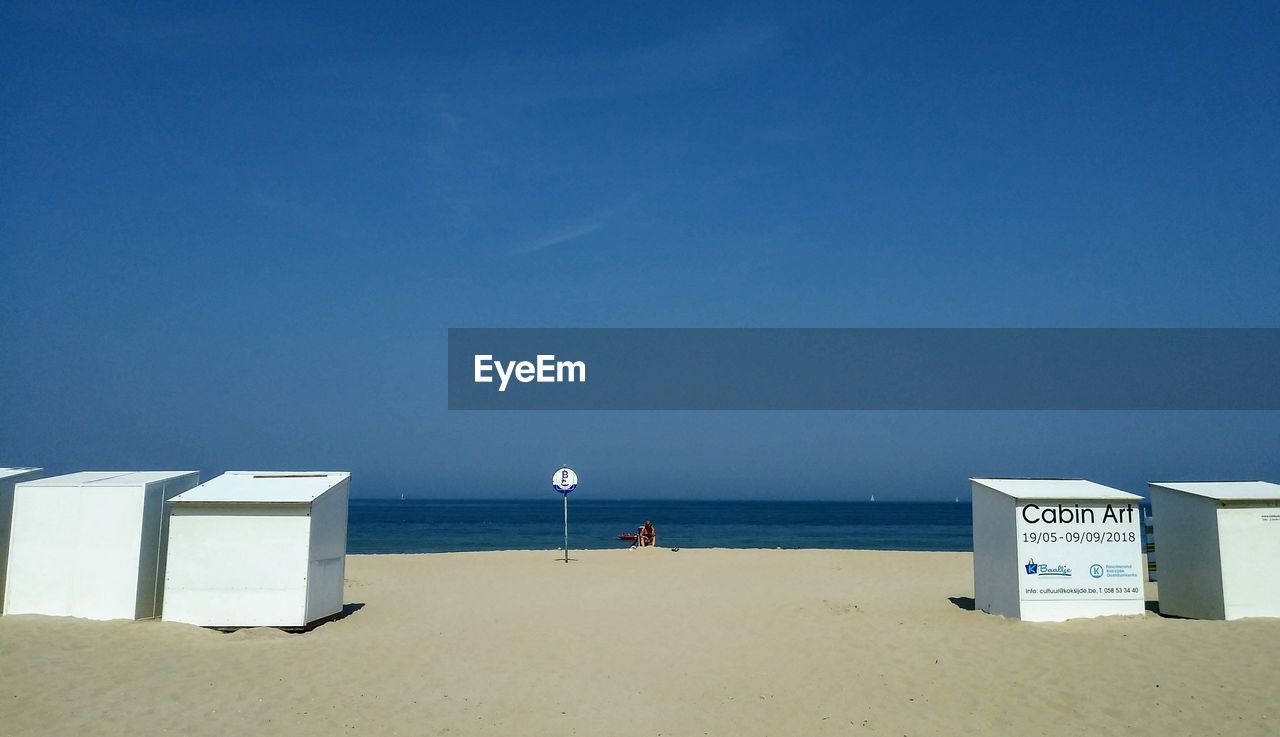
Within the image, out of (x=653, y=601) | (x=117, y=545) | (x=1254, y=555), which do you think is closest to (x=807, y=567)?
(x=653, y=601)

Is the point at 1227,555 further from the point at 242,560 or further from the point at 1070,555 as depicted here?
the point at 242,560

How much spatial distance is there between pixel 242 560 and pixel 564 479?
11.6 m

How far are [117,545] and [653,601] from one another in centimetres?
804

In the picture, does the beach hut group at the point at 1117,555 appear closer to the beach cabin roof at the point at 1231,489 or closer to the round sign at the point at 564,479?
the beach cabin roof at the point at 1231,489

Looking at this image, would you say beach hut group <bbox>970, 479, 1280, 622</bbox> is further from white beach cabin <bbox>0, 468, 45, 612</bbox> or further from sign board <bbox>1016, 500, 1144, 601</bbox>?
white beach cabin <bbox>0, 468, 45, 612</bbox>

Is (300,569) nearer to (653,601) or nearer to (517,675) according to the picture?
(517,675)

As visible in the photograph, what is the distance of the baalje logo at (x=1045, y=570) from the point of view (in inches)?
453

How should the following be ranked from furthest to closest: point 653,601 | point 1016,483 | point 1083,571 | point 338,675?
point 653,601 → point 1016,483 → point 1083,571 → point 338,675

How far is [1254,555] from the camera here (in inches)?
449

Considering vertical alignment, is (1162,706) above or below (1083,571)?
below

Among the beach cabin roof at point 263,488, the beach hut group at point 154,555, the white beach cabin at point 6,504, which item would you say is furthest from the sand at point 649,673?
the beach cabin roof at point 263,488

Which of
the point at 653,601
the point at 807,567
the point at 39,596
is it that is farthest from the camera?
the point at 807,567

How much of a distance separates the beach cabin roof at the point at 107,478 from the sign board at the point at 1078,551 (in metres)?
11.9

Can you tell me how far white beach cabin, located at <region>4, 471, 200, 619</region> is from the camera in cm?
1080
